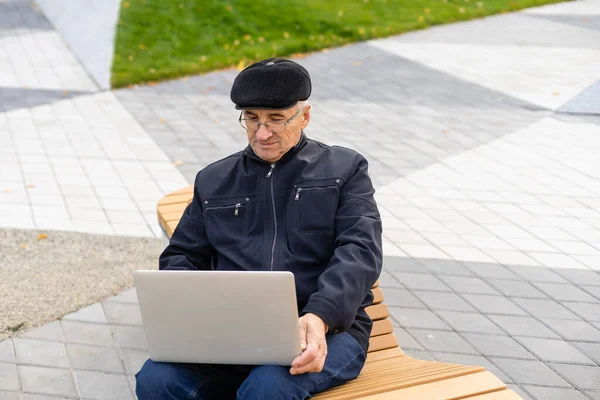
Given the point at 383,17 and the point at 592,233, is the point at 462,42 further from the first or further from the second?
the point at 592,233

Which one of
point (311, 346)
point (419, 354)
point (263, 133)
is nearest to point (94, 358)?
point (419, 354)

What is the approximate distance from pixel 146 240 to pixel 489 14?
403 inches

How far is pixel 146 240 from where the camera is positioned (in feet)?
18.6

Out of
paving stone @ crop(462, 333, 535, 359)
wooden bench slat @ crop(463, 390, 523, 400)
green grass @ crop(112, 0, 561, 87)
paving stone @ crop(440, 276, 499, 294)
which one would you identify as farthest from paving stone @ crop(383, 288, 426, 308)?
green grass @ crop(112, 0, 561, 87)

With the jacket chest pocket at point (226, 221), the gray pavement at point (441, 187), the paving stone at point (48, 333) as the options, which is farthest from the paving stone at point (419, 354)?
the paving stone at point (48, 333)

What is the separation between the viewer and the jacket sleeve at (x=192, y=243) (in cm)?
329

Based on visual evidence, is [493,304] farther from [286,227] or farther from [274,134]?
[274,134]

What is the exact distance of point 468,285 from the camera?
4.98 metres

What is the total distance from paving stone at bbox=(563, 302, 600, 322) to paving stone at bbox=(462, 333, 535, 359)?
21.1 inches

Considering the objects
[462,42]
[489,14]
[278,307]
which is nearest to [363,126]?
[462,42]

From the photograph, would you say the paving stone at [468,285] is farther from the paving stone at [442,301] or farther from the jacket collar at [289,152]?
the jacket collar at [289,152]

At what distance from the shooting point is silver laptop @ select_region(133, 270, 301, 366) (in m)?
2.59

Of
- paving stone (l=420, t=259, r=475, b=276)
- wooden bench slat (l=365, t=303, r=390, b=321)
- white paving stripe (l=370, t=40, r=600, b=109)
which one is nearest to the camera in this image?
wooden bench slat (l=365, t=303, r=390, b=321)

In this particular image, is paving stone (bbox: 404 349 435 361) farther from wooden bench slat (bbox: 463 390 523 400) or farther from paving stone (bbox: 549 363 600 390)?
wooden bench slat (bbox: 463 390 523 400)
